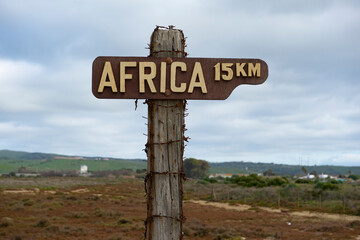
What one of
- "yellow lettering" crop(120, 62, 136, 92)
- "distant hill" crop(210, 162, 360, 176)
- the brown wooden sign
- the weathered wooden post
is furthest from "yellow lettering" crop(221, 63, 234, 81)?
"distant hill" crop(210, 162, 360, 176)

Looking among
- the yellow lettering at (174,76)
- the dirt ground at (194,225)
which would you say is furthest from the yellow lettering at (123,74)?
the dirt ground at (194,225)

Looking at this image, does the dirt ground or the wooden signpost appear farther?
the dirt ground

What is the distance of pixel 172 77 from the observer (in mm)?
3438

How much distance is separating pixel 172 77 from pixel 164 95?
187 mm

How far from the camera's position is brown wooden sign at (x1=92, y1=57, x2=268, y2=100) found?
11.3 ft

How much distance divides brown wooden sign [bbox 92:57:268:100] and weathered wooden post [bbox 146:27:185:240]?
9 cm

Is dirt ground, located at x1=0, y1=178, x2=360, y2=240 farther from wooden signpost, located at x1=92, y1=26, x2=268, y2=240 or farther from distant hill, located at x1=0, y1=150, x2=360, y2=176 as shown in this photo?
distant hill, located at x1=0, y1=150, x2=360, y2=176

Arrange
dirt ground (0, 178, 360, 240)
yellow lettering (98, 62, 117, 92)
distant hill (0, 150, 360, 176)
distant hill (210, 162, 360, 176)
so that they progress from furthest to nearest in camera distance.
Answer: distant hill (210, 162, 360, 176) → distant hill (0, 150, 360, 176) → dirt ground (0, 178, 360, 240) → yellow lettering (98, 62, 117, 92)

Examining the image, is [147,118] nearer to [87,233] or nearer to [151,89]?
[151,89]

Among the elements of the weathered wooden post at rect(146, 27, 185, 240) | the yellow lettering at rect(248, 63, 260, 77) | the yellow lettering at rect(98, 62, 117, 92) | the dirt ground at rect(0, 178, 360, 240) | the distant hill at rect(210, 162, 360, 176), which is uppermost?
the yellow lettering at rect(248, 63, 260, 77)

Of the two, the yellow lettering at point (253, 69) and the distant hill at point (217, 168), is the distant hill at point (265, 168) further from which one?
the yellow lettering at point (253, 69)

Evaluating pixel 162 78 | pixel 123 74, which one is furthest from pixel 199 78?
pixel 123 74

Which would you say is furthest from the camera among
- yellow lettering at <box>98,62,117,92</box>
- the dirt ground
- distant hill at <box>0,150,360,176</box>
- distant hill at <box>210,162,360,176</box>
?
distant hill at <box>210,162,360,176</box>

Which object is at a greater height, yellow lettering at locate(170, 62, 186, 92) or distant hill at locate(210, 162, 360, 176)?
yellow lettering at locate(170, 62, 186, 92)
